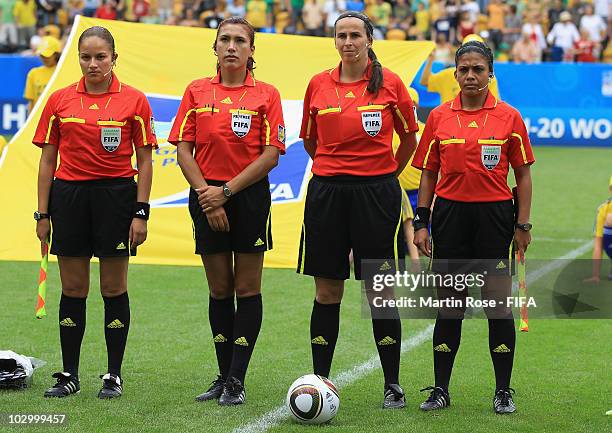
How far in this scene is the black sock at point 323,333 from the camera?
609 centimetres

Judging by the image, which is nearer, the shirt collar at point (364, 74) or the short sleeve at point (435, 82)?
the shirt collar at point (364, 74)

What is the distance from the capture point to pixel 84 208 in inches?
242

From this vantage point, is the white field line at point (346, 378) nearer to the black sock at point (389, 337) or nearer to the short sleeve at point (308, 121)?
→ the black sock at point (389, 337)

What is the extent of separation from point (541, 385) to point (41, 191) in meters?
3.08

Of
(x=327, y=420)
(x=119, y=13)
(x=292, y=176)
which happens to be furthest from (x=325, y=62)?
(x=119, y=13)

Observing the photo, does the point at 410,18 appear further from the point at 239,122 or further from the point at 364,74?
the point at 239,122

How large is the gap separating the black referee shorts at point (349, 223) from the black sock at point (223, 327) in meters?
0.54

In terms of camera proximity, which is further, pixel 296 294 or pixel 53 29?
pixel 53 29

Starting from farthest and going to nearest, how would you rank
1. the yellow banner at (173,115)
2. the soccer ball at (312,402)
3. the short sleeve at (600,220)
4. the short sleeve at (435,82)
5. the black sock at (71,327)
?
the short sleeve at (435,82)
the yellow banner at (173,115)
the short sleeve at (600,220)
the black sock at (71,327)
the soccer ball at (312,402)

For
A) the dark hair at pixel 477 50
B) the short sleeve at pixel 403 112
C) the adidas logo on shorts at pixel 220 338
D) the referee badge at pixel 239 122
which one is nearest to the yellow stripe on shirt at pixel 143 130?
the referee badge at pixel 239 122

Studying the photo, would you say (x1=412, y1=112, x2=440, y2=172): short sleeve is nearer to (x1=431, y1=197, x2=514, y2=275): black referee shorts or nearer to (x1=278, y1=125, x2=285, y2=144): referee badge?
(x1=431, y1=197, x2=514, y2=275): black referee shorts

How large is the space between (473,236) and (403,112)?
0.75 m

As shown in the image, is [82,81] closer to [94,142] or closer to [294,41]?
[94,142]

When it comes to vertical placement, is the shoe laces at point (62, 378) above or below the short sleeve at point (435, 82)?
below
